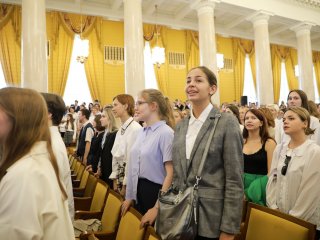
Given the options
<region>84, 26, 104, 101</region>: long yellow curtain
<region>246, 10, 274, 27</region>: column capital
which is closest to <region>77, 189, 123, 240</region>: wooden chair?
<region>84, 26, 104, 101</region>: long yellow curtain

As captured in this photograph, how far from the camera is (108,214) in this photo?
2928 mm

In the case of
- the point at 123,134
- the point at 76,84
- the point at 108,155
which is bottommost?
the point at 108,155

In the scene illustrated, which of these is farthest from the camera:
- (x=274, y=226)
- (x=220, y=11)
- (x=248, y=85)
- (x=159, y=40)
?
(x=248, y=85)

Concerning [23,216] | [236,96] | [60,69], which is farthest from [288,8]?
[23,216]

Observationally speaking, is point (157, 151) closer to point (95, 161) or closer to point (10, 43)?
point (95, 161)

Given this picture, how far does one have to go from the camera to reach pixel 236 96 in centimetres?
1767

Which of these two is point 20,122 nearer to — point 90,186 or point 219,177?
point 219,177

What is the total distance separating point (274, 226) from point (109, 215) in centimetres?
152

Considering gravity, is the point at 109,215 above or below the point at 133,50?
below

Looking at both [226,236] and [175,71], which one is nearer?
[226,236]

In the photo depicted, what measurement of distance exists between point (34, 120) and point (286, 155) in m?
2.23

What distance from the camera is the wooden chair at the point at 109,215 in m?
2.67

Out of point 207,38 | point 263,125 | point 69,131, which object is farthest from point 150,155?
point 207,38

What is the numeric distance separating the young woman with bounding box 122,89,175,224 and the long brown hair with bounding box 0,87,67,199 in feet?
4.49
